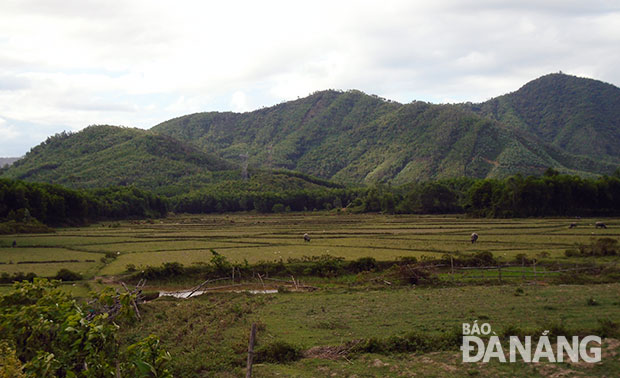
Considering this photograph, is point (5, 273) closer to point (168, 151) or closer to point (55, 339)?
point (55, 339)

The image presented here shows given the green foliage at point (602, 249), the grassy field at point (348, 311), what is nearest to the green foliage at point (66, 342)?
the grassy field at point (348, 311)

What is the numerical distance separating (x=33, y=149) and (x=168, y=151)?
45.9 m

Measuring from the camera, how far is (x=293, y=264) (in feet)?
98.3

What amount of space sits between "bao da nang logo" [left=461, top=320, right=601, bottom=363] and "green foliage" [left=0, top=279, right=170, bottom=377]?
9.40 m

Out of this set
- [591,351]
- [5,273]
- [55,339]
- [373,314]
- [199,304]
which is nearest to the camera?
[55,339]

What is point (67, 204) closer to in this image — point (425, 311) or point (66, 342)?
point (425, 311)

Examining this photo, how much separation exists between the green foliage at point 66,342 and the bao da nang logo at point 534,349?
370 inches

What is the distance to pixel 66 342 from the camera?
6.89 metres

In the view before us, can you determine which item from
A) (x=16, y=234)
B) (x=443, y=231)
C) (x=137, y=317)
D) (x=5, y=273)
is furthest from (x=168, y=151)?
(x=137, y=317)

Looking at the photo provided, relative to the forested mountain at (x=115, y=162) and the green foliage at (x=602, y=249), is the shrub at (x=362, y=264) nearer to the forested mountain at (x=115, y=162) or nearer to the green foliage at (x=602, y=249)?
the green foliage at (x=602, y=249)

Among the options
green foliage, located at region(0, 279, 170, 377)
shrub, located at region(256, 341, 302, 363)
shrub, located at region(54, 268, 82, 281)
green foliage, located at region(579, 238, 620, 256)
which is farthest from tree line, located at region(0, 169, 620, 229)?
green foliage, located at region(0, 279, 170, 377)

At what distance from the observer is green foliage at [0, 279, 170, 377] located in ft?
21.6

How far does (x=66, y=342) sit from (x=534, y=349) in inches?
477

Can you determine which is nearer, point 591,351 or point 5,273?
point 591,351
